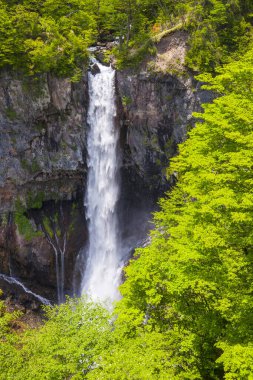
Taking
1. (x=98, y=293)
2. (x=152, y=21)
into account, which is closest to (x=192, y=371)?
(x=98, y=293)

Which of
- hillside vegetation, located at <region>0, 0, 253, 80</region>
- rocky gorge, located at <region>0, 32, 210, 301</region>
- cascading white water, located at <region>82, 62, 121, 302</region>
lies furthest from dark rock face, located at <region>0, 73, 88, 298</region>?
hillside vegetation, located at <region>0, 0, 253, 80</region>

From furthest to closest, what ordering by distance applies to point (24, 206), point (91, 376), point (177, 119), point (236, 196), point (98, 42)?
point (98, 42) → point (24, 206) → point (177, 119) → point (236, 196) → point (91, 376)

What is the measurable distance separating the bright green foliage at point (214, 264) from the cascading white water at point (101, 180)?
14.2m

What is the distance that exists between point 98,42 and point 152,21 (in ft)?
17.7

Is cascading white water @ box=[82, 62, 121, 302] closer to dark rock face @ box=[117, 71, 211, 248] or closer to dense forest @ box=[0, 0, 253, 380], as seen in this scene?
dark rock face @ box=[117, 71, 211, 248]

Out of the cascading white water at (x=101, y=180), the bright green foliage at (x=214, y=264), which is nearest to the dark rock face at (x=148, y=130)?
the cascading white water at (x=101, y=180)

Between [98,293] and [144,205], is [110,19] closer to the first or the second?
[144,205]

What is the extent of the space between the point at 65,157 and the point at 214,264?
1979 cm

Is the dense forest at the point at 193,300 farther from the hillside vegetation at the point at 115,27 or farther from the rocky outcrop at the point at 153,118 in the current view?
the hillside vegetation at the point at 115,27

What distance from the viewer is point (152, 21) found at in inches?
1104

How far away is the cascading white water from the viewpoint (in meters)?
26.6

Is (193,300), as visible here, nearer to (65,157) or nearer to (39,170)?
(65,157)

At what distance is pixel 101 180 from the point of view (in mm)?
27766

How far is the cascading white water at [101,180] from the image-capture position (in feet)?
87.3
